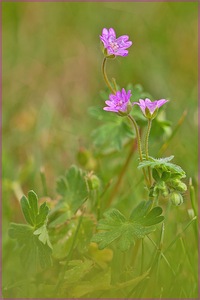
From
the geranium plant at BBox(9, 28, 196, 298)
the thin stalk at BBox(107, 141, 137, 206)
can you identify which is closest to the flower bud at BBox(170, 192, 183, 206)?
the geranium plant at BBox(9, 28, 196, 298)

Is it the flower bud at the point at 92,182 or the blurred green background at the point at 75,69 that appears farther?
the blurred green background at the point at 75,69

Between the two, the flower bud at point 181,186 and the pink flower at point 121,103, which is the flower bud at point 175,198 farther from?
the pink flower at point 121,103

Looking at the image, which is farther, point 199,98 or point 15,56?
point 15,56

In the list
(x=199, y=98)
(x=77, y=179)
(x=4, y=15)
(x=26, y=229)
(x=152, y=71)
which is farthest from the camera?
(x=4, y=15)

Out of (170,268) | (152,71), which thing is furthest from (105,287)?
(152,71)

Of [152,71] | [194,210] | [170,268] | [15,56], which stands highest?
[15,56]

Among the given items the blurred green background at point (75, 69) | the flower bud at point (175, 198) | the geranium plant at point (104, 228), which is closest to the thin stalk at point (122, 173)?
the geranium plant at point (104, 228)

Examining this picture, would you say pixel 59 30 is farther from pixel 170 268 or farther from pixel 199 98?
pixel 170 268

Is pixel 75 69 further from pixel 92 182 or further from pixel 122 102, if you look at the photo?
pixel 122 102
